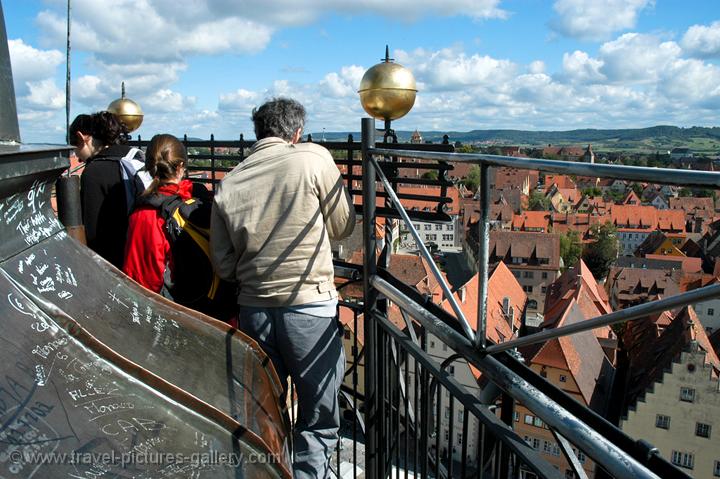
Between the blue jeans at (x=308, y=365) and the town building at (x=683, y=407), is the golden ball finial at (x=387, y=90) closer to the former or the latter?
the blue jeans at (x=308, y=365)

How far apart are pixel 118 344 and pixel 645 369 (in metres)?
24.4

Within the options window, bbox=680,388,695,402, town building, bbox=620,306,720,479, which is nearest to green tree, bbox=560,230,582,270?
town building, bbox=620,306,720,479

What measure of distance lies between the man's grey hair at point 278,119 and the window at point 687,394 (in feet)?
66.9

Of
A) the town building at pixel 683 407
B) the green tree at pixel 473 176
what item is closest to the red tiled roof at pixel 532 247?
the green tree at pixel 473 176

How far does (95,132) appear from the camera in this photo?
4.05 meters

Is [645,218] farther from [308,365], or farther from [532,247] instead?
[308,365]

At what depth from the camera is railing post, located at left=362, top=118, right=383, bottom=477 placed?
3.23m

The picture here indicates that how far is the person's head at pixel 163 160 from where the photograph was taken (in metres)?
3.30

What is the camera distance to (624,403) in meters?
21.8

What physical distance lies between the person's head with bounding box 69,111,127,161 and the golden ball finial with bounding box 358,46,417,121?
1829mm

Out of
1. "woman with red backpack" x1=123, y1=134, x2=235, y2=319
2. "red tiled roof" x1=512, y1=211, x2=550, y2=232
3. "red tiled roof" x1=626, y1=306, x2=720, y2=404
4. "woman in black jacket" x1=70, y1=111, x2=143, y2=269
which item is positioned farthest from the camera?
"red tiled roof" x1=512, y1=211, x2=550, y2=232

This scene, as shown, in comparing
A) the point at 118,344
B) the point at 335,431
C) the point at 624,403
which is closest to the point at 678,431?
the point at 624,403

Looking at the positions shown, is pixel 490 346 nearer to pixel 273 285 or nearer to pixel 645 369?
pixel 273 285

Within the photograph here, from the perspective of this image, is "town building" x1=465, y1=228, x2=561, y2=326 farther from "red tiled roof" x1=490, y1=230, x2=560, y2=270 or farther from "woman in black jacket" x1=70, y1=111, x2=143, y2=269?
"woman in black jacket" x1=70, y1=111, x2=143, y2=269
